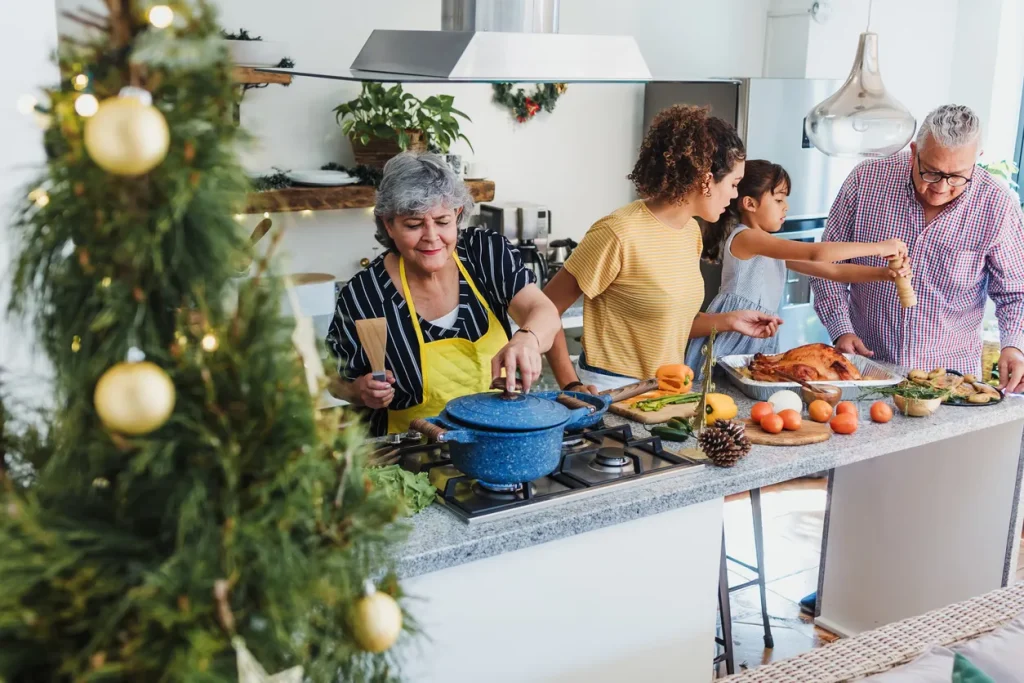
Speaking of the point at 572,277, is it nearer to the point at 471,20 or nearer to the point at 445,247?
the point at 445,247

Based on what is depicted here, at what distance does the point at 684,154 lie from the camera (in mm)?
2674

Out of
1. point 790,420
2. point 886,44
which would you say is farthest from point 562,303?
point 886,44

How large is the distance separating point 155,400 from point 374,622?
23 centimetres

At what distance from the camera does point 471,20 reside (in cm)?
234

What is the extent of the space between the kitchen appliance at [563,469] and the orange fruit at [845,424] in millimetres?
453

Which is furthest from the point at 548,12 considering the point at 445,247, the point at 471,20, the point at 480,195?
the point at 480,195

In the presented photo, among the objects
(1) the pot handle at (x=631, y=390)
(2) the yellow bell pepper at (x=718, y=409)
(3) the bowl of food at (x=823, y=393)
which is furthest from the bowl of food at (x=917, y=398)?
(1) the pot handle at (x=631, y=390)

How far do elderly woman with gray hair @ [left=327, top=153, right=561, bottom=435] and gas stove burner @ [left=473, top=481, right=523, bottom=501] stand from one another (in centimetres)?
40

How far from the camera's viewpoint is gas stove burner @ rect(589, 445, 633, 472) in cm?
199

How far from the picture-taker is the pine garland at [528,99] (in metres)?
4.57

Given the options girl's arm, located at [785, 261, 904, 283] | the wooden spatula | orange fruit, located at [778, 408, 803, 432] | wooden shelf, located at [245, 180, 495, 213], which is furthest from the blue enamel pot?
wooden shelf, located at [245, 180, 495, 213]

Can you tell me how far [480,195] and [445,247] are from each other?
6.73 feet

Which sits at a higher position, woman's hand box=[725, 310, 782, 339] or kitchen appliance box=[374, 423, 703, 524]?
woman's hand box=[725, 310, 782, 339]

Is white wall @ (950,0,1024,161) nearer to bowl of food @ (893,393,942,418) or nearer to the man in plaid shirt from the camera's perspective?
the man in plaid shirt
